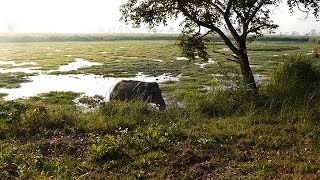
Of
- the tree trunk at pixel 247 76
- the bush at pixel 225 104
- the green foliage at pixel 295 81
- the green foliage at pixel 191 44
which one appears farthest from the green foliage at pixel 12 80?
the green foliage at pixel 295 81

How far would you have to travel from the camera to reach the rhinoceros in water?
1766 centimetres

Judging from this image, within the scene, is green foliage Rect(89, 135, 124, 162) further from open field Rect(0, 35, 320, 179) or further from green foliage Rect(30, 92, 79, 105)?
green foliage Rect(30, 92, 79, 105)

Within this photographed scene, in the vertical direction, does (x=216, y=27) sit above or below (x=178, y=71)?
above

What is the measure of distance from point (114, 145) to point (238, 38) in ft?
32.9

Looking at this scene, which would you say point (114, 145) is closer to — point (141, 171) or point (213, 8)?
point (141, 171)

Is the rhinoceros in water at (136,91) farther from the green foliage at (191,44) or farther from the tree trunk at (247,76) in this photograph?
the tree trunk at (247,76)

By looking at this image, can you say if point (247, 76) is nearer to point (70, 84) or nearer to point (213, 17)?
point (213, 17)

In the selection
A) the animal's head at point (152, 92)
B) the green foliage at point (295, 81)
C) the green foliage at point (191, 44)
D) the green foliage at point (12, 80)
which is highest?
the green foliage at point (191, 44)

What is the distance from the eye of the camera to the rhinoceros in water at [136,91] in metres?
17.7

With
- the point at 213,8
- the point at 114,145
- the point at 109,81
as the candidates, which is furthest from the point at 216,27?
the point at 109,81

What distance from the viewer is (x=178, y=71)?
34719mm

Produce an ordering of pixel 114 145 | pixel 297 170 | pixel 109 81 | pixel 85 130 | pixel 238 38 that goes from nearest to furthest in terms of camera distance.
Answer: pixel 297 170, pixel 114 145, pixel 85 130, pixel 238 38, pixel 109 81

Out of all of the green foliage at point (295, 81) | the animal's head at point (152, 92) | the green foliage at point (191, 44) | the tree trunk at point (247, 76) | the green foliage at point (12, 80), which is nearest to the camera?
the green foliage at point (295, 81)

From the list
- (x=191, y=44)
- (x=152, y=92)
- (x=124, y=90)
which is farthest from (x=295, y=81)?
(x=124, y=90)
